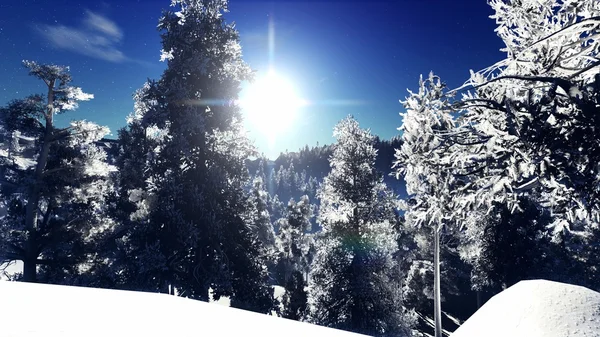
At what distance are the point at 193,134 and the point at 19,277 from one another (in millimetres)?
11540

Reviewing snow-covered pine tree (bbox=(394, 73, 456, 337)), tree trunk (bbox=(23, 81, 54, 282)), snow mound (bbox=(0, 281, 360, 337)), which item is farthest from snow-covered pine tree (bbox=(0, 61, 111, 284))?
snow-covered pine tree (bbox=(394, 73, 456, 337))

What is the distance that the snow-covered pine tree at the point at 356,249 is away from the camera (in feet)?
48.5

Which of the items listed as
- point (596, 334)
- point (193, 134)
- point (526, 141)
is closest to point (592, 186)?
point (526, 141)

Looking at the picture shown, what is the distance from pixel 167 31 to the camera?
14.4 metres

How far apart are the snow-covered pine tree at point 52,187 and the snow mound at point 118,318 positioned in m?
15.4

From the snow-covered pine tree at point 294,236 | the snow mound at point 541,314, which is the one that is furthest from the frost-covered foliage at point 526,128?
the snow-covered pine tree at point 294,236

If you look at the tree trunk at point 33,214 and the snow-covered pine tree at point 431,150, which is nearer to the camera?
the snow-covered pine tree at point 431,150

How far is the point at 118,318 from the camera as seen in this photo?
2.16 meters

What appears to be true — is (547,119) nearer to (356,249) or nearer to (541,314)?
(541,314)

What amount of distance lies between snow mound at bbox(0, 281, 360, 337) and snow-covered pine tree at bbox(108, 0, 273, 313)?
1000 centimetres

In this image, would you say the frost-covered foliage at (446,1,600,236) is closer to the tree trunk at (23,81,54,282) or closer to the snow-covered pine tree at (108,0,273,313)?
the snow-covered pine tree at (108,0,273,313)

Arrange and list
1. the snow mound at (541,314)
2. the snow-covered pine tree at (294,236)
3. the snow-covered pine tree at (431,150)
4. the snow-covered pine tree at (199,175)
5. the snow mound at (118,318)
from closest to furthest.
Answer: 1. the snow mound at (118,318)
2. the snow mound at (541,314)
3. the snow-covered pine tree at (431,150)
4. the snow-covered pine tree at (199,175)
5. the snow-covered pine tree at (294,236)

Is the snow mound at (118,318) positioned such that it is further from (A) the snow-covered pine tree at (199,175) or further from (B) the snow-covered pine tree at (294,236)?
(B) the snow-covered pine tree at (294,236)

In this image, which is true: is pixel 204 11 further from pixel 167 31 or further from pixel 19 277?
pixel 19 277
